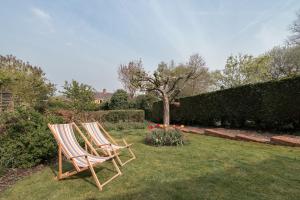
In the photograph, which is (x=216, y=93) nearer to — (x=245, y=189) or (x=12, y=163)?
(x=245, y=189)

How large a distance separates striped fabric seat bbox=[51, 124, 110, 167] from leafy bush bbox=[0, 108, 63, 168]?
84 cm

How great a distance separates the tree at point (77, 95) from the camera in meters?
12.0

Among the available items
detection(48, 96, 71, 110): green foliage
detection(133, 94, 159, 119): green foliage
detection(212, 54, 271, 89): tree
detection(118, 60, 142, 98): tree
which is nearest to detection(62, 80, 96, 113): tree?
detection(48, 96, 71, 110): green foliage

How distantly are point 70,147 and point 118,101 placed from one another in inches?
657

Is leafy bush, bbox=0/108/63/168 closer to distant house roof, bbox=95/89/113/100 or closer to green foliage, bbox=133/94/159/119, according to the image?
green foliage, bbox=133/94/159/119

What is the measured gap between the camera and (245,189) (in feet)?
9.72

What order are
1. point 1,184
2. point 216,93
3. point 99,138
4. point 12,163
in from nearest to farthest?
point 1,184 < point 12,163 < point 99,138 < point 216,93

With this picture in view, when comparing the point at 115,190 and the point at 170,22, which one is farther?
the point at 170,22

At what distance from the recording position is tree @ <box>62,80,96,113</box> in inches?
472

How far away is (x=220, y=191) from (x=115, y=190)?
1646 millimetres

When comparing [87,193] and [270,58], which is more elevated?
[270,58]

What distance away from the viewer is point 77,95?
12.2 m

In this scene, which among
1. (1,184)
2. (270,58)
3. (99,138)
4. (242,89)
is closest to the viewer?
(1,184)

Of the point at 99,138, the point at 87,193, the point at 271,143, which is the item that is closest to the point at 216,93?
the point at 271,143
